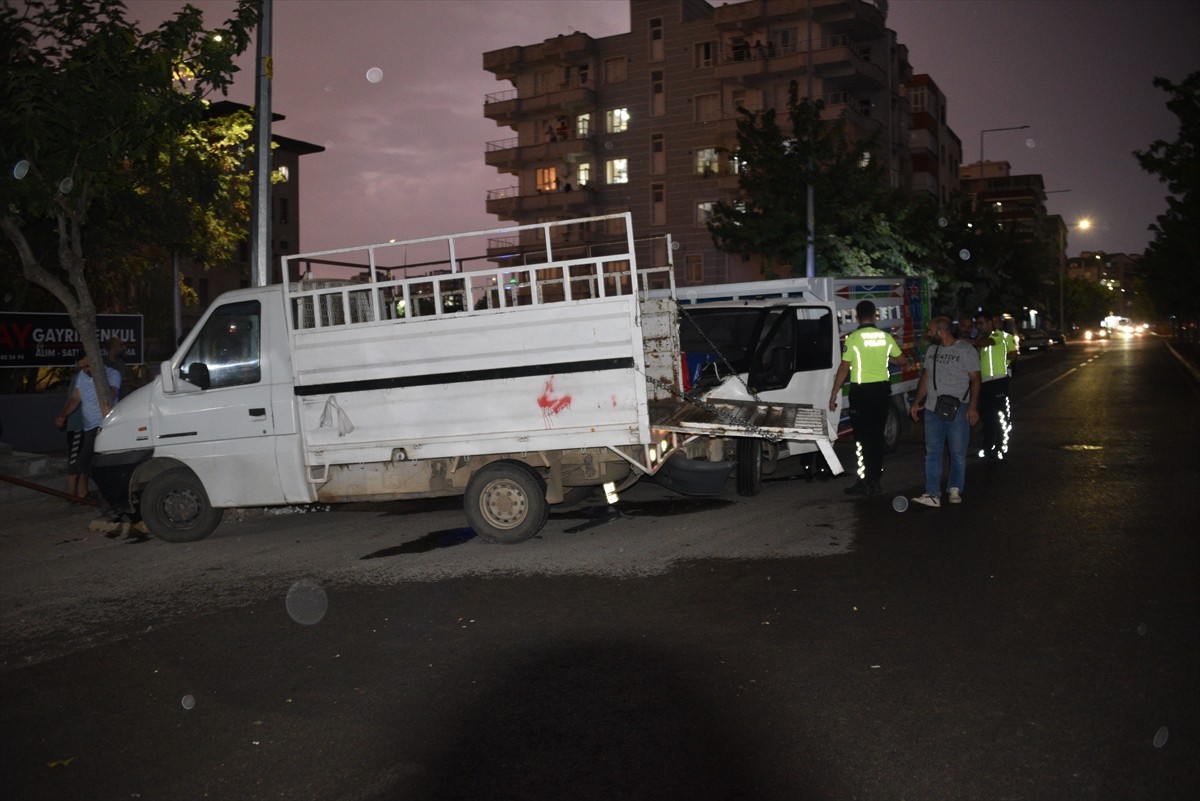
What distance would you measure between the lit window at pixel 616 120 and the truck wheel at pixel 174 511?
45476 mm

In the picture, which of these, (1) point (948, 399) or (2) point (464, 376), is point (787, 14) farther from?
(2) point (464, 376)

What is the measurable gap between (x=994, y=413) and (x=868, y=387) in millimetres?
3536

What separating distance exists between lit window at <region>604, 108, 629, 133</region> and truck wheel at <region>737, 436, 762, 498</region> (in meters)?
44.1

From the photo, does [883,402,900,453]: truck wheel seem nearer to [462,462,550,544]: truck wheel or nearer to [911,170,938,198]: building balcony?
[462,462,550,544]: truck wheel

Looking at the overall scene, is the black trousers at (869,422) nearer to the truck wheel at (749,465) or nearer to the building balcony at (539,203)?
the truck wheel at (749,465)

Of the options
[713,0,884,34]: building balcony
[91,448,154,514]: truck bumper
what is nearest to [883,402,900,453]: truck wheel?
[91,448,154,514]: truck bumper

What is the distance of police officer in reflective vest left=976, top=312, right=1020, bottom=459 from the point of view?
43.2 ft

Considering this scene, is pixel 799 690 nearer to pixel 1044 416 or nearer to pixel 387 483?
pixel 387 483

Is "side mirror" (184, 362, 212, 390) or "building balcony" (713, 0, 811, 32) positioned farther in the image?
"building balcony" (713, 0, 811, 32)

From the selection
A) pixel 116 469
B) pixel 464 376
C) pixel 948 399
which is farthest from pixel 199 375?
pixel 948 399

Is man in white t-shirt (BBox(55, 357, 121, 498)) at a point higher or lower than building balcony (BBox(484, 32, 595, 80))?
lower

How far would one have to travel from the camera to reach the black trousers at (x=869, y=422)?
10453 millimetres

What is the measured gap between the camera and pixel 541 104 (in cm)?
5353

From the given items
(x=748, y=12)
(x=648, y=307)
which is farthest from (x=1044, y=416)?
(x=748, y=12)
